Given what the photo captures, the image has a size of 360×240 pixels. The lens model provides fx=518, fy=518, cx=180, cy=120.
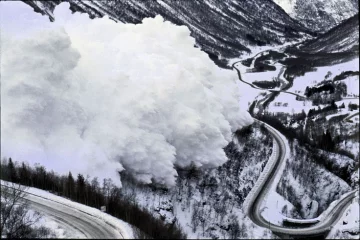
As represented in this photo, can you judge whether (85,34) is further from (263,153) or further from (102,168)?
(263,153)

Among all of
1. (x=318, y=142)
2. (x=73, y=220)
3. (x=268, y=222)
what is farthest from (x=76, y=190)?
(x=318, y=142)

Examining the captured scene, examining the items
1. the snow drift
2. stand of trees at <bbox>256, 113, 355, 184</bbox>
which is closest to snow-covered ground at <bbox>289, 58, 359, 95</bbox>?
stand of trees at <bbox>256, 113, 355, 184</bbox>

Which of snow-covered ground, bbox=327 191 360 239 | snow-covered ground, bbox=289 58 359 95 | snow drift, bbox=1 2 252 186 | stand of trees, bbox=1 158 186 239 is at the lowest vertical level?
snow-covered ground, bbox=327 191 360 239

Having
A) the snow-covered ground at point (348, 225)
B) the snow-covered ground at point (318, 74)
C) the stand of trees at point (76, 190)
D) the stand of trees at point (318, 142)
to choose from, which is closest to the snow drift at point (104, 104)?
the stand of trees at point (76, 190)

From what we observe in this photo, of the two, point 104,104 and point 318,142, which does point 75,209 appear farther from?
point 318,142

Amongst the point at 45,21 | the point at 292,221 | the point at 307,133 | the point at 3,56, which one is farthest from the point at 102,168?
the point at 307,133

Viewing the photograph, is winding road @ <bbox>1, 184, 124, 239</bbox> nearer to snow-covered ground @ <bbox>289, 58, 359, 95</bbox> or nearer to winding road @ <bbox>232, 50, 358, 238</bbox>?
winding road @ <bbox>232, 50, 358, 238</bbox>
